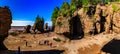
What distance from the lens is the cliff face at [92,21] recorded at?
9844cm

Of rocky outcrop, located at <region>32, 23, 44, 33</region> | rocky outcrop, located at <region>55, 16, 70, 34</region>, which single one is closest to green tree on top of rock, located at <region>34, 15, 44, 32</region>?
rocky outcrop, located at <region>32, 23, 44, 33</region>

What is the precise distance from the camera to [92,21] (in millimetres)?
107688

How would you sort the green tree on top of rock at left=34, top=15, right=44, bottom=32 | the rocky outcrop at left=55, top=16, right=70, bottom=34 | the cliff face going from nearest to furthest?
1. the cliff face
2. the rocky outcrop at left=55, top=16, right=70, bottom=34
3. the green tree on top of rock at left=34, top=15, right=44, bottom=32

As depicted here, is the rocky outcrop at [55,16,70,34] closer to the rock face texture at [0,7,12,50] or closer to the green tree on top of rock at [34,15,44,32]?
the green tree on top of rock at [34,15,44,32]

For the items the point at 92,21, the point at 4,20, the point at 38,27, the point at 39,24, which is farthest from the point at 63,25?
the point at 4,20

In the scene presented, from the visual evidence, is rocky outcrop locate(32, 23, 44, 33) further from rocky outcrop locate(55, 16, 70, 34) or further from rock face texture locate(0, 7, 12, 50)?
rock face texture locate(0, 7, 12, 50)

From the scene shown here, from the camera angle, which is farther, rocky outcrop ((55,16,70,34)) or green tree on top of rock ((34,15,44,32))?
green tree on top of rock ((34,15,44,32))

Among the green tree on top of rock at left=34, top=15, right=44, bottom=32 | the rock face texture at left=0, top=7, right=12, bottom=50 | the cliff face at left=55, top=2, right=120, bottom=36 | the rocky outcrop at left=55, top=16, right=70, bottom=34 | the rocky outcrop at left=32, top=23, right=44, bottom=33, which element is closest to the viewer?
the rock face texture at left=0, top=7, right=12, bottom=50

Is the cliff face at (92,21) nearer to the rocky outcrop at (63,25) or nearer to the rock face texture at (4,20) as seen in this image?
the rocky outcrop at (63,25)

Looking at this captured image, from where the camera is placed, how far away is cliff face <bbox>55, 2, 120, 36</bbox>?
98438 mm

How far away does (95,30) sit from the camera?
348ft

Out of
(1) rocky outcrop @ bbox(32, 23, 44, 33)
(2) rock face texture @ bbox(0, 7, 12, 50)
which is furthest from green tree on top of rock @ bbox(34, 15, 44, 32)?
(2) rock face texture @ bbox(0, 7, 12, 50)

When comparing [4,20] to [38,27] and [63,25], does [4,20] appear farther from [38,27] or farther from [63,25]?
[38,27]

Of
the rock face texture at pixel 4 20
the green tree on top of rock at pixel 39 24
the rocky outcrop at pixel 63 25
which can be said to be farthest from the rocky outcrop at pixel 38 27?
the rock face texture at pixel 4 20
